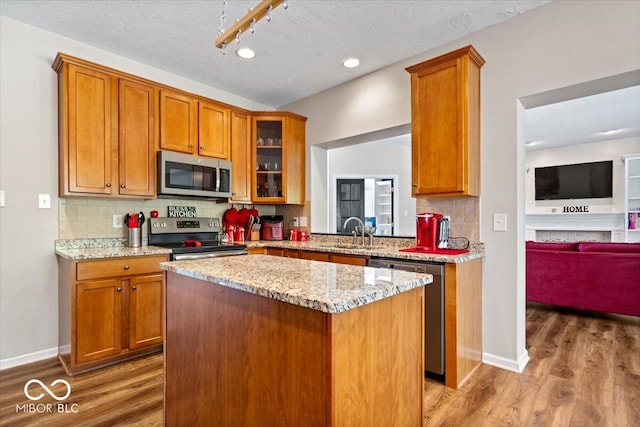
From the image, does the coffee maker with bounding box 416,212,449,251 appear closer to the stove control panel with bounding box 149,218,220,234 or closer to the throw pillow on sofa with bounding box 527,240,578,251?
the throw pillow on sofa with bounding box 527,240,578,251

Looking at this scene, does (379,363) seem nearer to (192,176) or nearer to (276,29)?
(276,29)

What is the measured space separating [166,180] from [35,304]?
139cm

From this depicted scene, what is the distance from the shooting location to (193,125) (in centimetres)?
338

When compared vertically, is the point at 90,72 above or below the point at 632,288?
above

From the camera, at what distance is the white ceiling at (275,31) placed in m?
2.40

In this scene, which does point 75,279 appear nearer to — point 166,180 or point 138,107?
point 166,180

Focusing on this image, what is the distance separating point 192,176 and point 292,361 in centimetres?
268

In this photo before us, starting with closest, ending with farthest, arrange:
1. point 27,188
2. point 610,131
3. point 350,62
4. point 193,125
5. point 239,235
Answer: point 27,188 < point 350,62 < point 193,125 < point 239,235 < point 610,131

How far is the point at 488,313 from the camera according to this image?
265 cm

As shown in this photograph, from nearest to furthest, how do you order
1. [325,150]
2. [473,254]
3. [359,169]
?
[473,254], [325,150], [359,169]

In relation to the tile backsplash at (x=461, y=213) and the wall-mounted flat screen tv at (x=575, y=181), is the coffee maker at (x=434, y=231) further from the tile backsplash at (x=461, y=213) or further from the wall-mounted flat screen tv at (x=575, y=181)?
the wall-mounted flat screen tv at (x=575, y=181)

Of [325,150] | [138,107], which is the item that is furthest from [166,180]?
[325,150]

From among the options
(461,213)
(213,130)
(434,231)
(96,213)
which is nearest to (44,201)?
(96,213)

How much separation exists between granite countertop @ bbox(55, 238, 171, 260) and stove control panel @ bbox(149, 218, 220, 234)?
30cm
